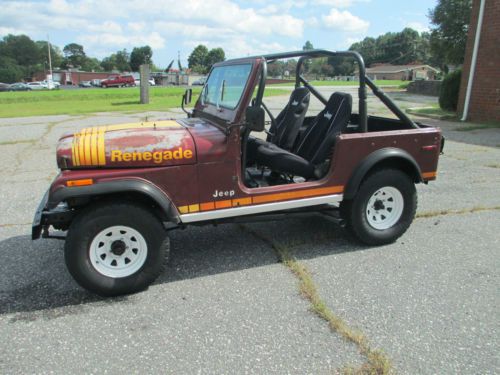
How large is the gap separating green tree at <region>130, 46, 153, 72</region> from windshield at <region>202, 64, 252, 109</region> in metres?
116

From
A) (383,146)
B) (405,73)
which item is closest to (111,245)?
(383,146)

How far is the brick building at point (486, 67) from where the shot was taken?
12562 mm

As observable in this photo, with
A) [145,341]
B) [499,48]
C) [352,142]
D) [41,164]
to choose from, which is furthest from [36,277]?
[499,48]

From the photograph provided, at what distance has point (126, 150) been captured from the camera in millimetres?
3318

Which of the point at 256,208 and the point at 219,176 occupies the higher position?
the point at 219,176

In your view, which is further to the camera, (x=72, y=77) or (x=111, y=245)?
(x=72, y=77)

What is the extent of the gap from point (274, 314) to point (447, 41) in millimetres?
31914

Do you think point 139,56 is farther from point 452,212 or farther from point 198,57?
point 452,212

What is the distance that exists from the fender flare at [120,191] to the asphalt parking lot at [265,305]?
708 mm

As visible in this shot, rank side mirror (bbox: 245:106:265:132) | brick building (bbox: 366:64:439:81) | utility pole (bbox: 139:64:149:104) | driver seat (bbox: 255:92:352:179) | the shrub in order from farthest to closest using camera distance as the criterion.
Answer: brick building (bbox: 366:64:439:81) → utility pole (bbox: 139:64:149:104) → the shrub → driver seat (bbox: 255:92:352:179) → side mirror (bbox: 245:106:265:132)

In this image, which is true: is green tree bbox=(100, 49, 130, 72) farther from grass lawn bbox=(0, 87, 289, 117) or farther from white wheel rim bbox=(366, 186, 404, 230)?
white wheel rim bbox=(366, 186, 404, 230)

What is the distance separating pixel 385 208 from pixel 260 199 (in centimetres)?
146

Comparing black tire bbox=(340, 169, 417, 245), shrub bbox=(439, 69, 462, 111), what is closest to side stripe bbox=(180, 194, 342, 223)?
black tire bbox=(340, 169, 417, 245)

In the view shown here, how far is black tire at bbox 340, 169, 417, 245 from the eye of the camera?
4.14m
